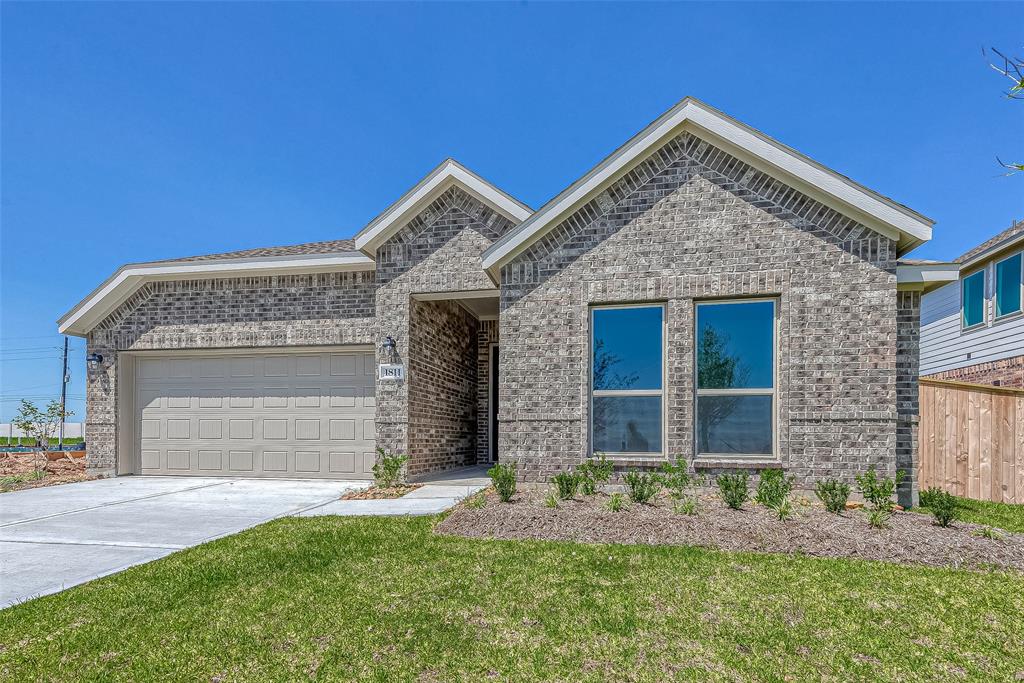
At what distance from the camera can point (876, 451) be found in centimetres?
707

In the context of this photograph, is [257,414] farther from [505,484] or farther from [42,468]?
[505,484]

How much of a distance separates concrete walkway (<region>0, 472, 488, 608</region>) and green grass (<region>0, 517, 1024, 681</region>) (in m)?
0.77

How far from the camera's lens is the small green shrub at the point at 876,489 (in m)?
6.24

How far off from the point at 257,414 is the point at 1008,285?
16405 mm

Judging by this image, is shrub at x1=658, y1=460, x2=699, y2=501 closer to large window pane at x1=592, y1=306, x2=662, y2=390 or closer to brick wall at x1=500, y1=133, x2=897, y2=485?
brick wall at x1=500, y1=133, x2=897, y2=485

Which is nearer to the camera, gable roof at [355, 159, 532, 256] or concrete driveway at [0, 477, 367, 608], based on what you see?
concrete driveway at [0, 477, 367, 608]

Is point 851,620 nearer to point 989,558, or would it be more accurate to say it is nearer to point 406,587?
point 989,558

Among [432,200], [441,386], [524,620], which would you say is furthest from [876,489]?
[432,200]

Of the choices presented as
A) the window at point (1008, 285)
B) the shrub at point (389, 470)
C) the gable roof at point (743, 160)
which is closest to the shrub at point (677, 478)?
the gable roof at point (743, 160)

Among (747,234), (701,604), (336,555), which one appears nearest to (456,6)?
(747,234)

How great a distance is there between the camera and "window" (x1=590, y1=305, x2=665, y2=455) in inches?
308

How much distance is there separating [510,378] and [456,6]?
6.68 m

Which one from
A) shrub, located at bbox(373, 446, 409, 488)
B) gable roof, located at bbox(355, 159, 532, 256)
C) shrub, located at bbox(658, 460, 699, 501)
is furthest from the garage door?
shrub, located at bbox(658, 460, 699, 501)

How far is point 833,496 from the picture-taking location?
6344mm
